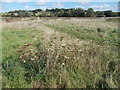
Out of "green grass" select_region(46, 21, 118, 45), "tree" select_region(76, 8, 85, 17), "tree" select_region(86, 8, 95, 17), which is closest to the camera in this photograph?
"green grass" select_region(46, 21, 118, 45)

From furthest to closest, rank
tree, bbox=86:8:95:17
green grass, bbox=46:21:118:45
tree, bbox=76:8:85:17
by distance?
tree, bbox=76:8:85:17 < tree, bbox=86:8:95:17 < green grass, bbox=46:21:118:45

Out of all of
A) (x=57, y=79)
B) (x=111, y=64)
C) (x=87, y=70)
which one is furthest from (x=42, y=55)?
(x=111, y=64)

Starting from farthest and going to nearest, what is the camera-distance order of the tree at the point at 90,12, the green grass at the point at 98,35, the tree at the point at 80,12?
the tree at the point at 80,12 → the tree at the point at 90,12 → the green grass at the point at 98,35

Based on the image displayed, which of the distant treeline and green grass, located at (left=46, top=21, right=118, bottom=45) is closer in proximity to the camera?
green grass, located at (left=46, top=21, right=118, bottom=45)

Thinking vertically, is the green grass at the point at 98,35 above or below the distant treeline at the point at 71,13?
below

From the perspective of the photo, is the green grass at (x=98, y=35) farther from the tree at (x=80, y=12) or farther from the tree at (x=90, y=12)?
the tree at (x=80, y=12)

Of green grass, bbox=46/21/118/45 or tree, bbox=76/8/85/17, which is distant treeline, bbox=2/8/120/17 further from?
green grass, bbox=46/21/118/45

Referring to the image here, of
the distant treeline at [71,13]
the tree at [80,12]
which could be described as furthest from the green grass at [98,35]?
the tree at [80,12]

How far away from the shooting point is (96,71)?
3701 mm

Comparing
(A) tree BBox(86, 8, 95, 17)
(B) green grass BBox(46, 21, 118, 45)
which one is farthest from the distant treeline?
(B) green grass BBox(46, 21, 118, 45)

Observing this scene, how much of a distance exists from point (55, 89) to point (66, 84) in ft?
0.86

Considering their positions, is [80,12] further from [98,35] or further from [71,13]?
[98,35]

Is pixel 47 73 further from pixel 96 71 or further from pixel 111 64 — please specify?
pixel 111 64

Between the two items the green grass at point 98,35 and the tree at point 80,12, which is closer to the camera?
the green grass at point 98,35
